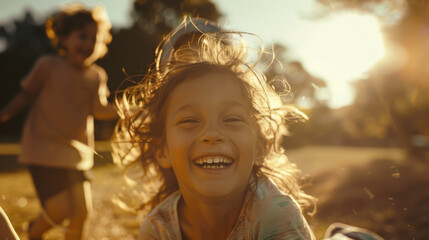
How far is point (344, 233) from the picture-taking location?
2.43m

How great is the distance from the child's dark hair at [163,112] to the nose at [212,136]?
0.34 meters

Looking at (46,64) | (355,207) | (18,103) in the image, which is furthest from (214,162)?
(355,207)

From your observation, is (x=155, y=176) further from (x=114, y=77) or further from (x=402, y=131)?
(x=114, y=77)

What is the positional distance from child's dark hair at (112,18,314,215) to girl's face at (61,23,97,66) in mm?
942

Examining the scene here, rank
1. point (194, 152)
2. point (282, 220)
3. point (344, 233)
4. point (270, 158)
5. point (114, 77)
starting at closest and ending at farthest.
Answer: point (282, 220) < point (194, 152) < point (344, 233) < point (270, 158) < point (114, 77)

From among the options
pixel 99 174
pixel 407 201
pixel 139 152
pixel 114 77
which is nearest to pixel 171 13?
pixel 114 77

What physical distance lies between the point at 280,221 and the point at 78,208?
91.1 inches

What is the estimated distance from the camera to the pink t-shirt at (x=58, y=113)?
3527 millimetres

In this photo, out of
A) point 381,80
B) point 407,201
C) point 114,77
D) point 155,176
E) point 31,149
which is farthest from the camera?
point 114,77

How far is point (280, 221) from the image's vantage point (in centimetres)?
186

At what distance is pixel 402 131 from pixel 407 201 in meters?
6.35

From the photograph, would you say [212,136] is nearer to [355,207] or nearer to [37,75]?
[37,75]

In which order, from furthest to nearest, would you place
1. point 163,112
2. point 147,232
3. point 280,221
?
point 163,112
point 147,232
point 280,221

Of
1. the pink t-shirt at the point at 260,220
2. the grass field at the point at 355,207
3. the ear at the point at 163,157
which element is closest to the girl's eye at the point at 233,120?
the pink t-shirt at the point at 260,220
